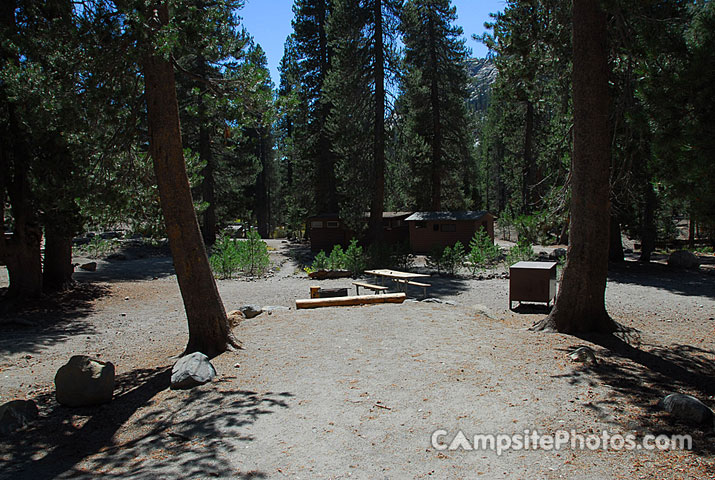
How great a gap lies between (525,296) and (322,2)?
27.6 metres

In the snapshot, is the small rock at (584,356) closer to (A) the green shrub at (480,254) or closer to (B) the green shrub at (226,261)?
(A) the green shrub at (480,254)

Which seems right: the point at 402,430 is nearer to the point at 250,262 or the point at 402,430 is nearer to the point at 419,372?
the point at 419,372

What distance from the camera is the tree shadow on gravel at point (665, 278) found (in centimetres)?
1397

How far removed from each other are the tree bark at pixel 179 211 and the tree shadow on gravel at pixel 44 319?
372cm

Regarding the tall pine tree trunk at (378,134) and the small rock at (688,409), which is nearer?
the small rock at (688,409)

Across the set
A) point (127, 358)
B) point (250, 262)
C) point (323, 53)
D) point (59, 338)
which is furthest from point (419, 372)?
point (323, 53)

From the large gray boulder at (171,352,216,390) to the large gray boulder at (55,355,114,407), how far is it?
780 mm

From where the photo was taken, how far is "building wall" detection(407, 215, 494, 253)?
1069 inches

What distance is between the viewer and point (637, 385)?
17.1ft

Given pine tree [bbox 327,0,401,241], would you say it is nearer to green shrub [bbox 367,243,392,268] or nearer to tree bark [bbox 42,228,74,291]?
green shrub [bbox 367,243,392,268]

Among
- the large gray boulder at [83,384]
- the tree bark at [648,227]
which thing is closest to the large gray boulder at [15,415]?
the large gray boulder at [83,384]

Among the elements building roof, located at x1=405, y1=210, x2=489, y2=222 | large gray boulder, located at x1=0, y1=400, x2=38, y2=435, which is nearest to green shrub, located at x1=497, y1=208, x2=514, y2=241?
building roof, located at x1=405, y1=210, x2=489, y2=222

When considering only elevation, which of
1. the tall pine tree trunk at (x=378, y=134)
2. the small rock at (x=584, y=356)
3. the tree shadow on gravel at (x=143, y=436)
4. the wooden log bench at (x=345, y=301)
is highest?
the tall pine tree trunk at (x=378, y=134)

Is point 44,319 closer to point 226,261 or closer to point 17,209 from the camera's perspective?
point 17,209
